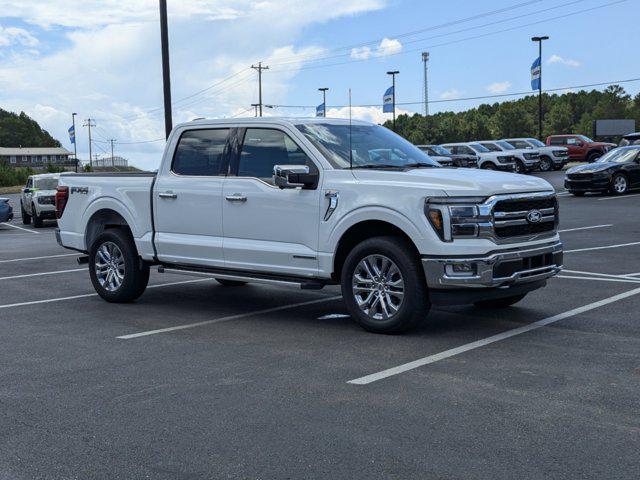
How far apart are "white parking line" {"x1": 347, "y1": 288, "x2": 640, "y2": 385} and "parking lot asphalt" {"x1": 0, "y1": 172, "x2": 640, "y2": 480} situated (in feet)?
0.08

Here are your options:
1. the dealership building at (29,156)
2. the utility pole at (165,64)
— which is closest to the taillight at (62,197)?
the utility pole at (165,64)

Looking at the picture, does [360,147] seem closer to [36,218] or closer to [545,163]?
[36,218]

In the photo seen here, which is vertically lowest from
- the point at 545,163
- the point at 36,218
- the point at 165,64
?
the point at 36,218

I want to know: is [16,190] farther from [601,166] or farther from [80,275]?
[80,275]

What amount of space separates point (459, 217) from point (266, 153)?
2.42 m

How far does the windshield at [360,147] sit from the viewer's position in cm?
858

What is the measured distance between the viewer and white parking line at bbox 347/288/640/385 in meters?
6.46

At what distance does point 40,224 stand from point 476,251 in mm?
23146

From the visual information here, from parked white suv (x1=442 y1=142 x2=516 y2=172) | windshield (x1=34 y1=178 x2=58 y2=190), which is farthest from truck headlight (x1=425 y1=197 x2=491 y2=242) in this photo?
parked white suv (x1=442 y1=142 x2=516 y2=172)

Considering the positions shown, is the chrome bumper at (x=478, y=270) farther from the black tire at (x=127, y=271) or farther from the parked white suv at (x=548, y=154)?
the parked white suv at (x=548, y=154)

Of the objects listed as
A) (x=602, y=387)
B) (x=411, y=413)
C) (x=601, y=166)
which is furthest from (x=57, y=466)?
(x=601, y=166)

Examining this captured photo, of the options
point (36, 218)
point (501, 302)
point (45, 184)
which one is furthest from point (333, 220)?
point (45, 184)

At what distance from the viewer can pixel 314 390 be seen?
19.9ft

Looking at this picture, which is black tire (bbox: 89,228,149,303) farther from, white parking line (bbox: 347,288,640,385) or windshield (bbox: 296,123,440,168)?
white parking line (bbox: 347,288,640,385)
